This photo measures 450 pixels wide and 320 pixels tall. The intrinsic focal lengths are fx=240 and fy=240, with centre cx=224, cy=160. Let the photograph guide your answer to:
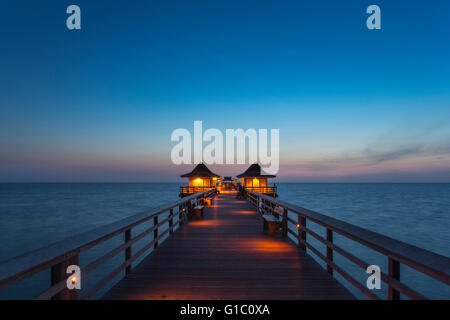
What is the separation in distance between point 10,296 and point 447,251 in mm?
28387

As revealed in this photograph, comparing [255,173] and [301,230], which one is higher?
[255,173]

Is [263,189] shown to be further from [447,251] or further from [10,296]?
[10,296]

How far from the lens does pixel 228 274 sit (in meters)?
4.03

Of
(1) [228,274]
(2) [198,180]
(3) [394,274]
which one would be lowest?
(2) [198,180]

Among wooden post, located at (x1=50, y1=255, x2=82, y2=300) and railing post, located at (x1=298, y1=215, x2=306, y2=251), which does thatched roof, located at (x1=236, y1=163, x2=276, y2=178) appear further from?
wooden post, located at (x1=50, y1=255, x2=82, y2=300)

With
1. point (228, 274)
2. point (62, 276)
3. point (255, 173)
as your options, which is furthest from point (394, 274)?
point (255, 173)

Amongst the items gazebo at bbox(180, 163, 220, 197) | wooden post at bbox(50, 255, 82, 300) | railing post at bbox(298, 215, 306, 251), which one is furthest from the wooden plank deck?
gazebo at bbox(180, 163, 220, 197)

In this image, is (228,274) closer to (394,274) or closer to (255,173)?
(394,274)

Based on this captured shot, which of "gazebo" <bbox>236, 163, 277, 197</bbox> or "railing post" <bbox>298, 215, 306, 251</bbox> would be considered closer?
"railing post" <bbox>298, 215, 306, 251</bbox>

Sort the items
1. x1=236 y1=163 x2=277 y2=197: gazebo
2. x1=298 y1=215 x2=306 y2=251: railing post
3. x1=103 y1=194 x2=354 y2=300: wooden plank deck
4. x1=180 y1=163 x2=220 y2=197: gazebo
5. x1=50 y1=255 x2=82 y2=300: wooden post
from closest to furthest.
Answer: x1=50 y1=255 x2=82 y2=300: wooden post < x1=103 y1=194 x2=354 y2=300: wooden plank deck < x1=298 y1=215 x2=306 y2=251: railing post < x1=180 y1=163 x2=220 y2=197: gazebo < x1=236 y1=163 x2=277 y2=197: gazebo

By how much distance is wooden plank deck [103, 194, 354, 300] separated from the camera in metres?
3.33

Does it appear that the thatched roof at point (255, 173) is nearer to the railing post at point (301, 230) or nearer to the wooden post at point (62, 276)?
the railing post at point (301, 230)

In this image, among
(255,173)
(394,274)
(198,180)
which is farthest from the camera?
(198,180)
